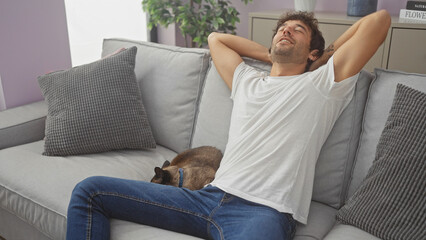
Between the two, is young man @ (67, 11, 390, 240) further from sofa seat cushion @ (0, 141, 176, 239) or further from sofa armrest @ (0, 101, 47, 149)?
sofa armrest @ (0, 101, 47, 149)

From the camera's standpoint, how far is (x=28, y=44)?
2.36m

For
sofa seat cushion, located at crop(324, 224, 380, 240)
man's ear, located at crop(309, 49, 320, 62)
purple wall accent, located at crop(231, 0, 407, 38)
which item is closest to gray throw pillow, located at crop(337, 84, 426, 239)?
sofa seat cushion, located at crop(324, 224, 380, 240)

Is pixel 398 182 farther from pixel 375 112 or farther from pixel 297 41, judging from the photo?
pixel 297 41

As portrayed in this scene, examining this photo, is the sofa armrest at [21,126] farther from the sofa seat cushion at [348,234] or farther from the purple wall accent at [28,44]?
the sofa seat cushion at [348,234]

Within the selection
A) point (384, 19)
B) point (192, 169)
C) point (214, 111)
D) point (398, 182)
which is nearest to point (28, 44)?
point (214, 111)

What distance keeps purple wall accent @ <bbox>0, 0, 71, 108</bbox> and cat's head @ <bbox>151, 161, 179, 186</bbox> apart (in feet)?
4.10

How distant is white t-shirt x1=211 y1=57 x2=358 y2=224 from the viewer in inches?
54.2

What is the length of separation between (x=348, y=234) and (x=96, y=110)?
3.90 ft

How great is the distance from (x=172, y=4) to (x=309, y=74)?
210 centimetres

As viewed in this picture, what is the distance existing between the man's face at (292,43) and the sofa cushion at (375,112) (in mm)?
300

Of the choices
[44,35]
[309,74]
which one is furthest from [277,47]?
[44,35]

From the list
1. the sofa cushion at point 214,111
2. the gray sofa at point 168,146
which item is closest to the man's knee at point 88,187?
the gray sofa at point 168,146

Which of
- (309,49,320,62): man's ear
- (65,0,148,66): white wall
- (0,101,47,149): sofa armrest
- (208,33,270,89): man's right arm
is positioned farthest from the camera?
(65,0,148,66): white wall

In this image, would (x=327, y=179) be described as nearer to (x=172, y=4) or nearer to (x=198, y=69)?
(x=198, y=69)
